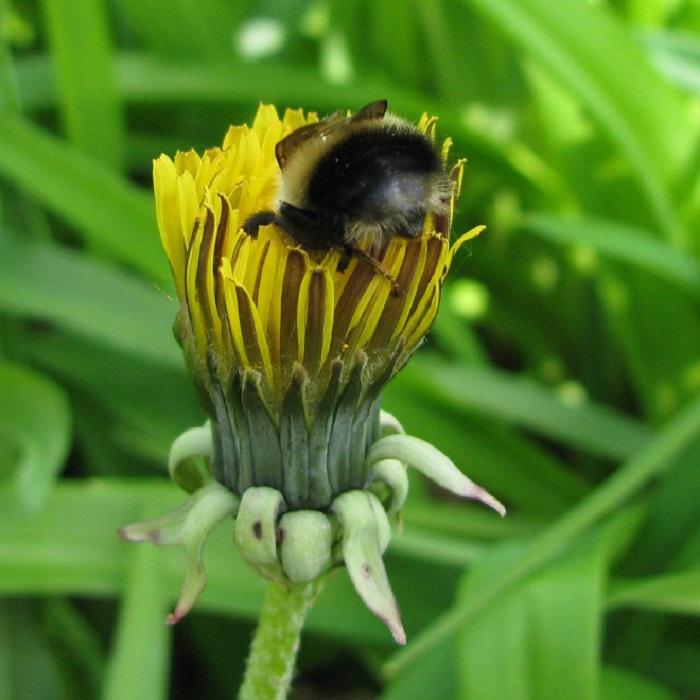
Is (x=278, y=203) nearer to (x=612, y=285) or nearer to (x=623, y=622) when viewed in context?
(x=623, y=622)

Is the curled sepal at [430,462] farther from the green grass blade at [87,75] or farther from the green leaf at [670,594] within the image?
the green grass blade at [87,75]

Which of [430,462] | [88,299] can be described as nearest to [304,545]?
[430,462]

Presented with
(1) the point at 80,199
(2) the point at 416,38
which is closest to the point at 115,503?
(1) the point at 80,199

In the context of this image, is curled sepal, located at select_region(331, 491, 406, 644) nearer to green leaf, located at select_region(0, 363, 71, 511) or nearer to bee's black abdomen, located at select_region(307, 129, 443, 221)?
bee's black abdomen, located at select_region(307, 129, 443, 221)

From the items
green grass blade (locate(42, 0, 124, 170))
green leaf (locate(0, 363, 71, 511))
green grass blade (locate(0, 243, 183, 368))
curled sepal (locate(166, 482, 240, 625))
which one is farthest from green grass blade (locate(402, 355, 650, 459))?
curled sepal (locate(166, 482, 240, 625))

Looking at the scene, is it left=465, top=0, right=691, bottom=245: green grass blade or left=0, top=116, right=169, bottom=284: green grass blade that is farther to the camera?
left=465, top=0, right=691, bottom=245: green grass blade

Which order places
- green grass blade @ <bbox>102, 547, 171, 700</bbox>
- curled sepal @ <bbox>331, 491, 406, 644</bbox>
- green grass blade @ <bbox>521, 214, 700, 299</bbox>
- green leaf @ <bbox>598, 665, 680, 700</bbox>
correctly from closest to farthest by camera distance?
curled sepal @ <bbox>331, 491, 406, 644</bbox>, green grass blade @ <bbox>102, 547, 171, 700</bbox>, green leaf @ <bbox>598, 665, 680, 700</bbox>, green grass blade @ <bbox>521, 214, 700, 299</bbox>

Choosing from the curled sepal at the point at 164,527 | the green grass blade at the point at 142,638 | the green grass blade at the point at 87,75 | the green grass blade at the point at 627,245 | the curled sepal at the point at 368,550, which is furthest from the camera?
the green grass blade at the point at 87,75

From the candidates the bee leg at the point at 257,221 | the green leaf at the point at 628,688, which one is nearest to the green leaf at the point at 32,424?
the bee leg at the point at 257,221
